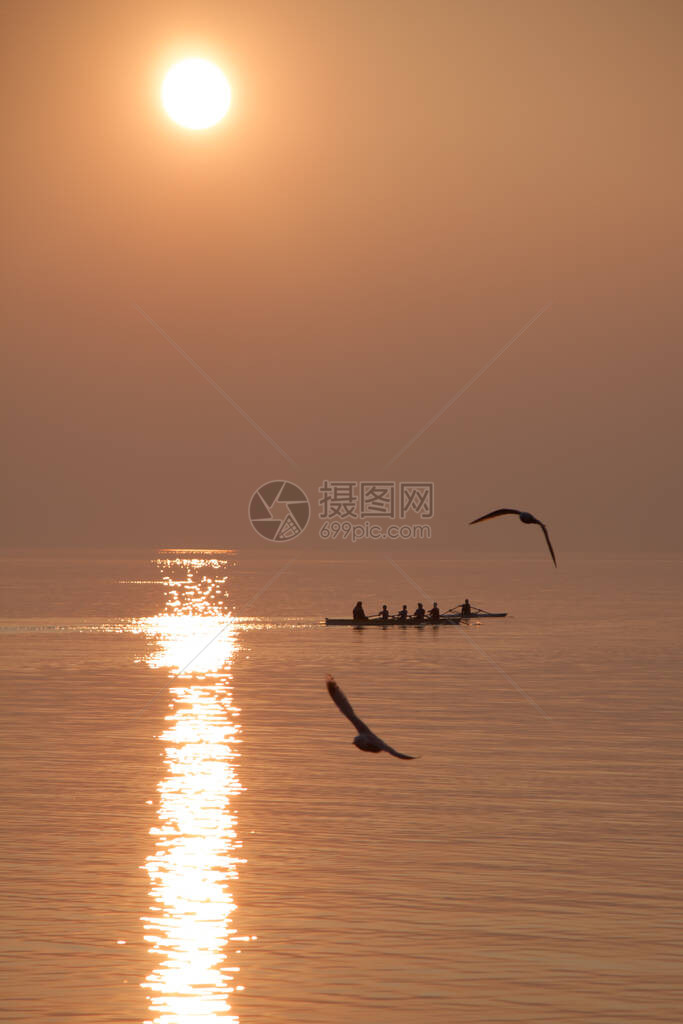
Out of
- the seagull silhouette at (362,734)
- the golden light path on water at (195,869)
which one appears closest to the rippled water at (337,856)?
the golden light path on water at (195,869)

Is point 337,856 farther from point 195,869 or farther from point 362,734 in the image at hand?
point 362,734

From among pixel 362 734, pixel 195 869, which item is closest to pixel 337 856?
pixel 195 869

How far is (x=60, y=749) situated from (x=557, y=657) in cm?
5012

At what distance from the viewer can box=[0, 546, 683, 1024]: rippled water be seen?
23.4 metres

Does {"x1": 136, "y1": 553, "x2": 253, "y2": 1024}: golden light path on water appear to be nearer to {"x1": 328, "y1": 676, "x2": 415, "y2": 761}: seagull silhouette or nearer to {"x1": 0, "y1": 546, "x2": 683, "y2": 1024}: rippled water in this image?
{"x1": 0, "y1": 546, "x2": 683, "y2": 1024}: rippled water

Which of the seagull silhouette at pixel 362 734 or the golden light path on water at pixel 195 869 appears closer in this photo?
the seagull silhouette at pixel 362 734

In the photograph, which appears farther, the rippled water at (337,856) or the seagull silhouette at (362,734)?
the rippled water at (337,856)

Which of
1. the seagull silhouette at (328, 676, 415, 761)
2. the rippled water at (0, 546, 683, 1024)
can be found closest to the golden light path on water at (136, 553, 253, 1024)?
the rippled water at (0, 546, 683, 1024)

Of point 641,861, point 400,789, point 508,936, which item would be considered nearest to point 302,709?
point 400,789

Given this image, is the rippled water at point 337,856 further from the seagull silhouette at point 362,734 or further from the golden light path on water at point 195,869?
the seagull silhouette at point 362,734

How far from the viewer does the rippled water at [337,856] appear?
76.8 ft

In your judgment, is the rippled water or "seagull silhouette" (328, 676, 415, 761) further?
the rippled water

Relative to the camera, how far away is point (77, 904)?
1081 inches

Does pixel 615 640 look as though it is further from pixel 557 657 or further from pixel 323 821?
pixel 323 821
